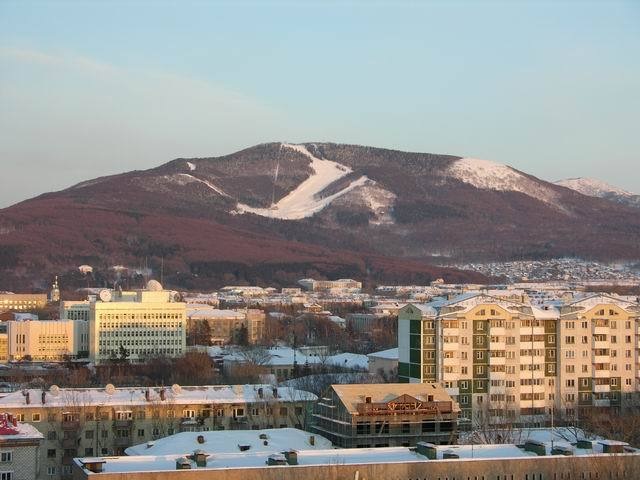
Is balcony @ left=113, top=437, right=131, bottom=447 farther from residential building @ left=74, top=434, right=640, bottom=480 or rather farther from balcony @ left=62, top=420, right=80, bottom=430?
residential building @ left=74, top=434, right=640, bottom=480

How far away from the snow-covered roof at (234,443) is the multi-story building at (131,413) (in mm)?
4790

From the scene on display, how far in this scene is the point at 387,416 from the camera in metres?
35.3

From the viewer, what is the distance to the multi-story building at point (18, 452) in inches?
1297

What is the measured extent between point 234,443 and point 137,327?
177 feet

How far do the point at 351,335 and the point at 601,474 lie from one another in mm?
64302

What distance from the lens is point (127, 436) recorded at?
133 ft

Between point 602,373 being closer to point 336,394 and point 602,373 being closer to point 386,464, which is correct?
point 336,394

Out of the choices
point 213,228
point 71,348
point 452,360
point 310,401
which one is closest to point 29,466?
point 310,401

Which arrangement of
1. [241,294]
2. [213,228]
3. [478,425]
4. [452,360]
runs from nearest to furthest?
1. [478,425]
2. [452,360]
3. [241,294]
4. [213,228]

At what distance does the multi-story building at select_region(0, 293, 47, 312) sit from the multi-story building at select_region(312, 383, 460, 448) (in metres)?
79.6

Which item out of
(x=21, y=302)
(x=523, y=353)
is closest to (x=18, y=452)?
(x=523, y=353)

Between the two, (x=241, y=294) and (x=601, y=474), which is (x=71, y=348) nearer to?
(x=241, y=294)

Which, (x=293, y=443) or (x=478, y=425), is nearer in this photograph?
(x=293, y=443)

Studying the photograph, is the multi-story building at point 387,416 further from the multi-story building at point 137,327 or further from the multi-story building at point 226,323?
the multi-story building at point 226,323
